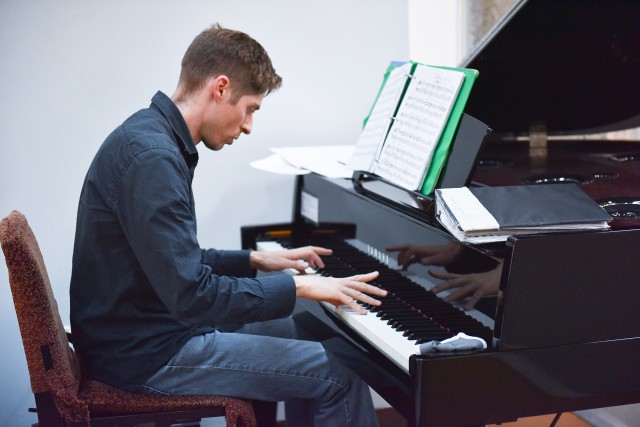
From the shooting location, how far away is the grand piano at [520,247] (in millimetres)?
1543

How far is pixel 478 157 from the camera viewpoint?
1.79 metres

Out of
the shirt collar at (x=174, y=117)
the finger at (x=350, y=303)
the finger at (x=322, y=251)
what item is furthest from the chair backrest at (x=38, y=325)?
the finger at (x=322, y=251)

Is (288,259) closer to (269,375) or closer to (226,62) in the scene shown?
(269,375)

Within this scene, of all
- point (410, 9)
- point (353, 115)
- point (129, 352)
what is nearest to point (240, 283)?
point (129, 352)

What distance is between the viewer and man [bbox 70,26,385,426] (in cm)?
167

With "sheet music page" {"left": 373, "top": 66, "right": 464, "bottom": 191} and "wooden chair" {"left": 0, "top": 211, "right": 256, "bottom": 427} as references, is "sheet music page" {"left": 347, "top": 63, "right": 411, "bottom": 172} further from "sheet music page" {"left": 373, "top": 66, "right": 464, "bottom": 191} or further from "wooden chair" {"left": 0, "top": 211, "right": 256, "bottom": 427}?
"wooden chair" {"left": 0, "top": 211, "right": 256, "bottom": 427}

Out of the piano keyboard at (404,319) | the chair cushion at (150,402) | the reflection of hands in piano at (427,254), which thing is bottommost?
the chair cushion at (150,402)

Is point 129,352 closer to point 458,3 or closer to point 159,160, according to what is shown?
point 159,160

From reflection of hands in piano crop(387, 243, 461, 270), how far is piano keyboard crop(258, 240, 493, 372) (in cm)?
4

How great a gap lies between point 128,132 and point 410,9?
157 cm

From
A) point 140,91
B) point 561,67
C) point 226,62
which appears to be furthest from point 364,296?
point 140,91

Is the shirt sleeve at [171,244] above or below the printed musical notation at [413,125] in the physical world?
below

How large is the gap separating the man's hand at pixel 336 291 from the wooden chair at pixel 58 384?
1.01 ft

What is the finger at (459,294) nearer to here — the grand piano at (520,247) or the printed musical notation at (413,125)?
the grand piano at (520,247)
